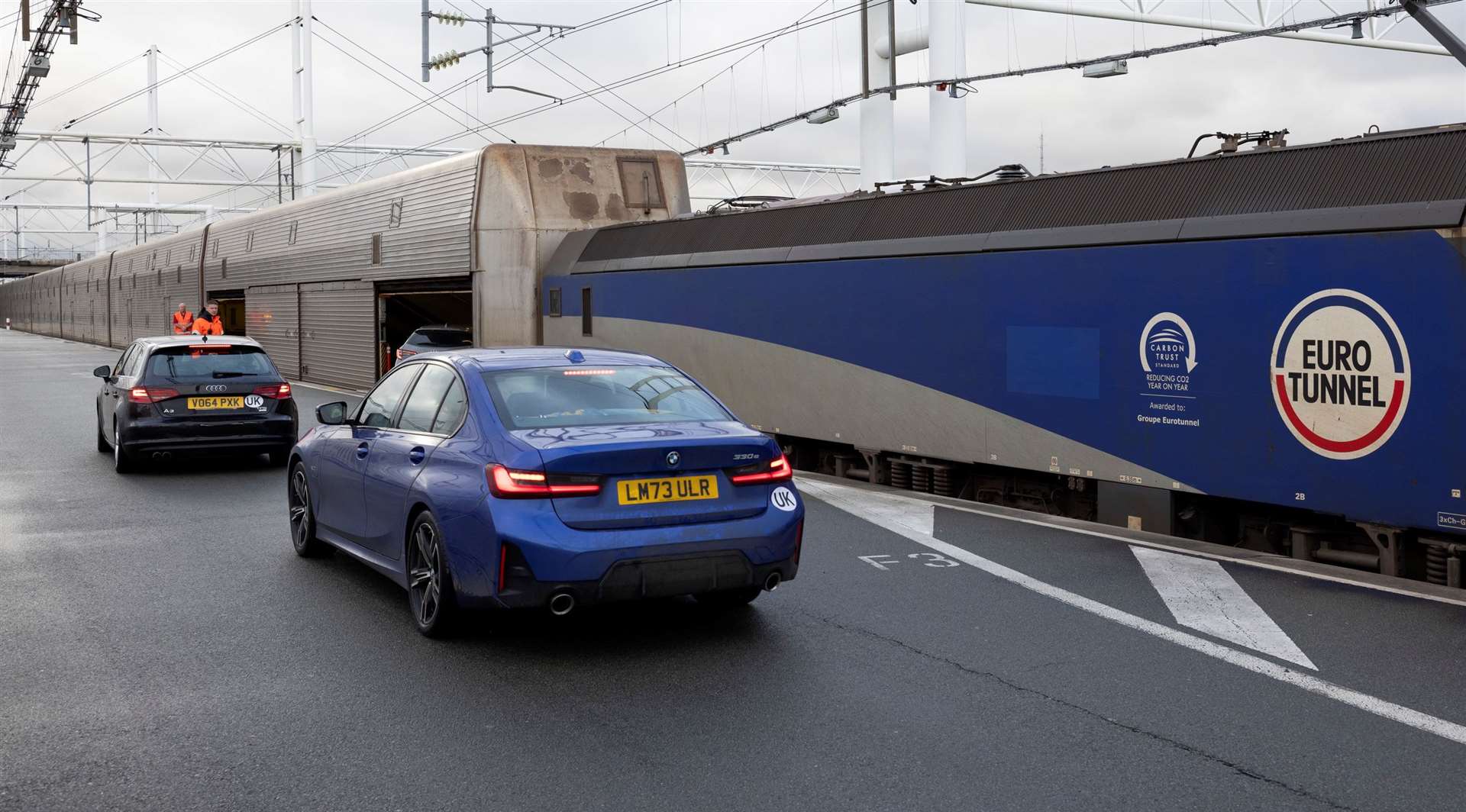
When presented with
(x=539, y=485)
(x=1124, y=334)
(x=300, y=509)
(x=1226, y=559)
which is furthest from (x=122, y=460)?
(x=1226, y=559)

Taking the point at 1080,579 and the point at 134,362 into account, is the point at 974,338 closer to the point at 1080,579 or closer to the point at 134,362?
the point at 1080,579

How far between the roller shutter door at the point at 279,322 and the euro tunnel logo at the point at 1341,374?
2765 cm

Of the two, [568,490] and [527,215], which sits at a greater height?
[527,215]

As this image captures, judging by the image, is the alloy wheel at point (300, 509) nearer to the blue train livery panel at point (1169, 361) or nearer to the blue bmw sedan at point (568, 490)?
the blue bmw sedan at point (568, 490)

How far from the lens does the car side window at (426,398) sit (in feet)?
23.5

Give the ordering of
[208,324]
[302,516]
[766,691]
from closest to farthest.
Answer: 1. [766,691]
2. [302,516]
3. [208,324]

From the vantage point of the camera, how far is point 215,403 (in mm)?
14117

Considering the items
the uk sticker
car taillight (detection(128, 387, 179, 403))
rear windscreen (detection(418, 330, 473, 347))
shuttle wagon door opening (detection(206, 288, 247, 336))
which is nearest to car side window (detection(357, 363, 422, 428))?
the uk sticker

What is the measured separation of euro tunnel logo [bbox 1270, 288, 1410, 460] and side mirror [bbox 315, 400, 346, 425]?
6072 mm

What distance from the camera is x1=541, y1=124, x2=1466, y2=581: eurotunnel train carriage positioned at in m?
8.10

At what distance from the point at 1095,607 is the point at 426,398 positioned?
387 cm

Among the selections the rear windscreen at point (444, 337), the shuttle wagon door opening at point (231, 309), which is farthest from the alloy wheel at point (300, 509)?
the shuttle wagon door opening at point (231, 309)

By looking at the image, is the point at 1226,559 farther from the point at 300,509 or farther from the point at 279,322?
A: the point at 279,322

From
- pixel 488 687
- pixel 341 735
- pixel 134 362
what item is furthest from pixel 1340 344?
pixel 134 362
